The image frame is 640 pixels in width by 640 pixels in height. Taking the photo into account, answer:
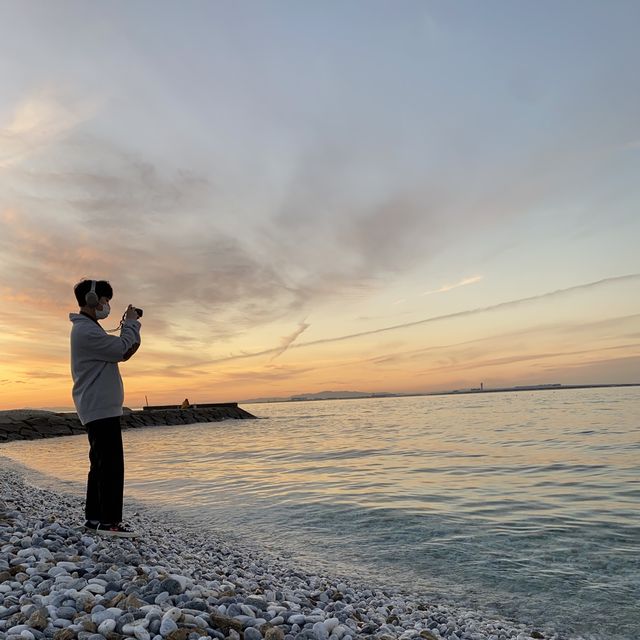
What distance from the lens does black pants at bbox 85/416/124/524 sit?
5.51m

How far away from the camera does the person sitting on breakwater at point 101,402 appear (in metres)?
5.46

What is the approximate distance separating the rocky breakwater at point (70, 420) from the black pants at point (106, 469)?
112ft

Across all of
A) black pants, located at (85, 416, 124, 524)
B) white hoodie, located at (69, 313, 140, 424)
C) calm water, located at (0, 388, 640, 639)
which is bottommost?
calm water, located at (0, 388, 640, 639)

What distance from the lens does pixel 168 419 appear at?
51688 mm

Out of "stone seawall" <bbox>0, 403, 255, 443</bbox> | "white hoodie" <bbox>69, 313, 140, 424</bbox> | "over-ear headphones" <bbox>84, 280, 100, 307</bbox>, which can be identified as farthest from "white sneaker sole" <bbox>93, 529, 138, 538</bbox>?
"stone seawall" <bbox>0, 403, 255, 443</bbox>

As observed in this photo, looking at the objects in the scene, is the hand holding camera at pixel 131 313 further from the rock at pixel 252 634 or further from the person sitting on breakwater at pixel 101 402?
the rock at pixel 252 634

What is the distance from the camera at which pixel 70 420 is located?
4197 cm

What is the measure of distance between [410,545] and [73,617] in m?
5.93

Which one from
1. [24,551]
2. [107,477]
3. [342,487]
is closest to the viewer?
[24,551]

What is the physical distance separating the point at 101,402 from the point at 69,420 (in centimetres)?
4119

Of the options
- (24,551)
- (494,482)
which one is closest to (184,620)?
(24,551)

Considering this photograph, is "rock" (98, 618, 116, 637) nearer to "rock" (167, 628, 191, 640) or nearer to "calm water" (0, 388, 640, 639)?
"rock" (167, 628, 191, 640)

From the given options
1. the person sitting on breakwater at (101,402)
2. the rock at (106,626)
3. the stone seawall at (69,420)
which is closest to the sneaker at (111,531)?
the person sitting on breakwater at (101,402)

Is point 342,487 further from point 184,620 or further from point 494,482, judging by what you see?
point 184,620
